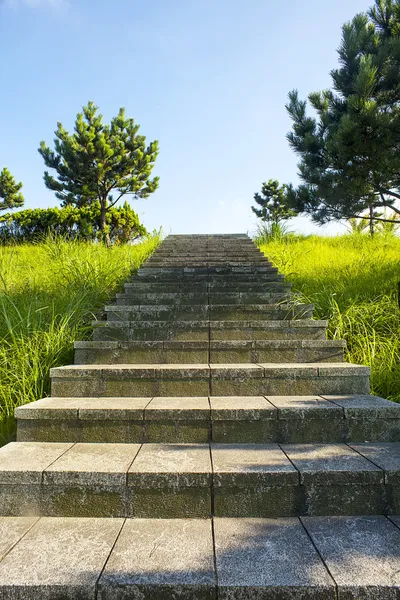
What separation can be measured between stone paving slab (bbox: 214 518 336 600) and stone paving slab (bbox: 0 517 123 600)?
1.60 feet

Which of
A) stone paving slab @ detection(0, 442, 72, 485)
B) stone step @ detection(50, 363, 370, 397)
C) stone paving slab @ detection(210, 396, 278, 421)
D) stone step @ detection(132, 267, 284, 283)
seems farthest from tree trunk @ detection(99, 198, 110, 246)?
stone paving slab @ detection(210, 396, 278, 421)

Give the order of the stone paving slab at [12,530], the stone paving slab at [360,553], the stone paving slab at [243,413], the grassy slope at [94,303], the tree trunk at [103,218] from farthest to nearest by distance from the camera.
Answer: the tree trunk at [103,218], the grassy slope at [94,303], the stone paving slab at [243,413], the stone paving slab at [12,530], the stone paving slab at [360,553]

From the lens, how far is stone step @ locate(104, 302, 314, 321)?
3.86 m

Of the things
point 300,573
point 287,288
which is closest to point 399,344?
point 287,288

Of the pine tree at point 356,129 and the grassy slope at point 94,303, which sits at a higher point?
the pine tree at point 356,129

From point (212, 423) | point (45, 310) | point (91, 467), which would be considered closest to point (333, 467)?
point (212, 423)

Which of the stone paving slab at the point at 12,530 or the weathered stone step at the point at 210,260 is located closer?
the stone paving slab at the point at 12,530

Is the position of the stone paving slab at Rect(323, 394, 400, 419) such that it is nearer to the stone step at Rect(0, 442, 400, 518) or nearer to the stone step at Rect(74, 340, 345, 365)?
the stone step at Rect(0, 442, 400, 518)

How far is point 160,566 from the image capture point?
4.57 ft

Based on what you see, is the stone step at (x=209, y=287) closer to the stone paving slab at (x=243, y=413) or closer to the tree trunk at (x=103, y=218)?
the stone paving slab at (x=243, y=413)

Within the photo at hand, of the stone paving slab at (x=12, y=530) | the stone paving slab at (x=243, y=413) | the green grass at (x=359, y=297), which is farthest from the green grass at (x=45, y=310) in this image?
the green grass at (x=359, y=297)

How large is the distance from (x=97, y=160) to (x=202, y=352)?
12.3 m

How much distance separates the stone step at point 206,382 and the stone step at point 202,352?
445mm

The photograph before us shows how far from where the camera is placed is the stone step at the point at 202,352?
3.16 metres
